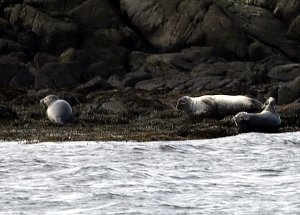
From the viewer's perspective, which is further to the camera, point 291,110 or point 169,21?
point 169,21

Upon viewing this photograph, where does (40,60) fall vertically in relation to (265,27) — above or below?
below

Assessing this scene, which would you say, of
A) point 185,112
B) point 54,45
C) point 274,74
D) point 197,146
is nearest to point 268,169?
point 197,146

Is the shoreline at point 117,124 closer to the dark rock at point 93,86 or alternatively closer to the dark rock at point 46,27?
the dark rock at point 93,86

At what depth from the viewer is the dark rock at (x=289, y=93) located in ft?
117

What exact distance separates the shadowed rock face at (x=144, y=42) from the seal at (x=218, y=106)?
659 inches

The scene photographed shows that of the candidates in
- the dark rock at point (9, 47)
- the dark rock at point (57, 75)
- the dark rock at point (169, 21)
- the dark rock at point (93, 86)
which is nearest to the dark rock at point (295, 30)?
the dark rock at point (169, 21)

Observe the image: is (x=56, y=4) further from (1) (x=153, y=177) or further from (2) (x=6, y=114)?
(1) (x=153, y=177)

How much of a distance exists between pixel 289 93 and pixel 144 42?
24.7 m

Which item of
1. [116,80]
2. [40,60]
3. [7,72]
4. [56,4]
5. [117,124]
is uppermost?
[56,4]

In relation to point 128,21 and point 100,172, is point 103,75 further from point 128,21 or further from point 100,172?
point 100,172

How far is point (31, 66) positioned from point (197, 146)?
3412 centimetres

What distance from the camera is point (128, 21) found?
200 feet

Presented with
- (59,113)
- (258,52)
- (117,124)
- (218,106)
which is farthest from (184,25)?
(59,113)

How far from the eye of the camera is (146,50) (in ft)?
190
